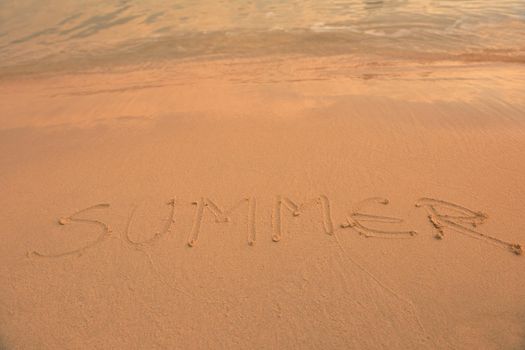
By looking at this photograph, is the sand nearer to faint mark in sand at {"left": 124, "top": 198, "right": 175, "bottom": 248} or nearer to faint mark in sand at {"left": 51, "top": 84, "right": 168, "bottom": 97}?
faint mark in sand at {"left": 124, "top": 198, "right": 175, "bottom": 248}

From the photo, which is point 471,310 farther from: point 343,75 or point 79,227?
point 343,75

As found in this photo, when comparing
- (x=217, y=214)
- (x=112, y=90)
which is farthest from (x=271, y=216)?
(x=112, y=90)

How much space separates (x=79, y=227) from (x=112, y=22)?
21.9 feet

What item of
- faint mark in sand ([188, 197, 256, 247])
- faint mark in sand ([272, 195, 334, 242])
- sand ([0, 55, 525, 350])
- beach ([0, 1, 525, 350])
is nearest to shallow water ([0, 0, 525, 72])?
beach ([0, 1, 525, 350])

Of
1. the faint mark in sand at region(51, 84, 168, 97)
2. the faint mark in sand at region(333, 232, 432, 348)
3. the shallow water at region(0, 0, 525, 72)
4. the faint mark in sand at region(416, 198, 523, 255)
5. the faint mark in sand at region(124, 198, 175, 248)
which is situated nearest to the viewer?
the faint mark in sand at region(333, 232, 432, 348)

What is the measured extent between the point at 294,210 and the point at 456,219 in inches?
43.8

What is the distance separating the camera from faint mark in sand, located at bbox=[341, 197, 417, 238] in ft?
8.21

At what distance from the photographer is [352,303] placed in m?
2.09

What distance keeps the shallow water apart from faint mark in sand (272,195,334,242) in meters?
3.77

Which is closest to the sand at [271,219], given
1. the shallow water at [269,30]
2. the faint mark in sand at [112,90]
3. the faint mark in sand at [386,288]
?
the faint mark in sand at [386,288]

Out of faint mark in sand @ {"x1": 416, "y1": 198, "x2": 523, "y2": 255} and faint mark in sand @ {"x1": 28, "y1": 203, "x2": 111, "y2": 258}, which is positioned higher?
faint mark in sand @ {"x1": 28, "y1": 203, "x2": 111, "y2": 258}

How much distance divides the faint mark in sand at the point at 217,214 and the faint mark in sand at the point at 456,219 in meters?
1.20

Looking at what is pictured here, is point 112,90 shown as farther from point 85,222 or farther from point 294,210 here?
point 294,210

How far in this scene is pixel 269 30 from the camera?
6.99 m
